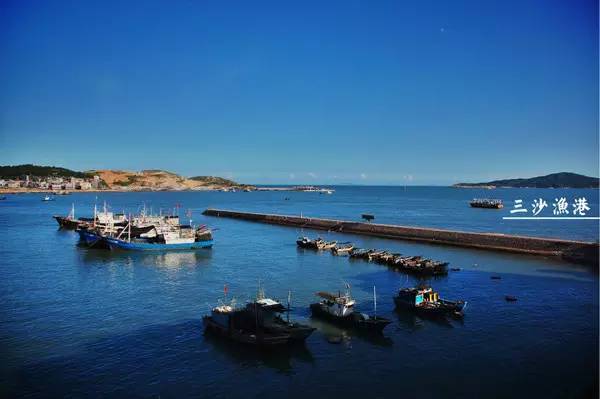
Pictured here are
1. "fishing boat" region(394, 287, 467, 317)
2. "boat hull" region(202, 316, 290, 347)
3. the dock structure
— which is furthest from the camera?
the dock structure

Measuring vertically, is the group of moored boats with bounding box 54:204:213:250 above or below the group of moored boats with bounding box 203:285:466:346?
above

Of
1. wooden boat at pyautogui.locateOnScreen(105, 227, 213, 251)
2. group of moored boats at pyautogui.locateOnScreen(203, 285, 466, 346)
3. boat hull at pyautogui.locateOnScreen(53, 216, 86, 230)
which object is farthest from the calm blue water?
boat hull at pyautogui.locateOnScreen(53, 216, 86, 230)

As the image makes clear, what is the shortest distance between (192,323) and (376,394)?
42.0ft

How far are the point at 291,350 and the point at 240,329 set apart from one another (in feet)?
10.2

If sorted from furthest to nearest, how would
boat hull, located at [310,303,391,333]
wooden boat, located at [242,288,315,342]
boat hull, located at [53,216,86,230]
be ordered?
boat hull, located at [53,216,86,230]
boat hull, located at [310,303,391,333]
wooden boat, located at [242,288,315,342]

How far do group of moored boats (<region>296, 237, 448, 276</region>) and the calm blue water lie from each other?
1.96 meters

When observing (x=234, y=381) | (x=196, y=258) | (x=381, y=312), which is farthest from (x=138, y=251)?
(x=234, y=381)

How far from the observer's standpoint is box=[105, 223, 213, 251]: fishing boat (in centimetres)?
5569

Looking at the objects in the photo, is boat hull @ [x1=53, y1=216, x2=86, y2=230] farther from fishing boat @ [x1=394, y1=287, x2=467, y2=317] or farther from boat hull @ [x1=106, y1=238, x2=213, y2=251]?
fishing boat @ [x1=394, y1=287, x2=467, y2=317]

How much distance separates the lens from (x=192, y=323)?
26.7m

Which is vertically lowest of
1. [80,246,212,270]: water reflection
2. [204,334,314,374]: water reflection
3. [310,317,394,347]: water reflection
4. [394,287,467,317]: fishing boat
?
[204,334,314,374]: water reflection

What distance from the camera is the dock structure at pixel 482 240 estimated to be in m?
47.8

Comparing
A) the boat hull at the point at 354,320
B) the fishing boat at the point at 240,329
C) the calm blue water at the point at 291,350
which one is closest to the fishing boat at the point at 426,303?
the calm blue water at the point at 291,350

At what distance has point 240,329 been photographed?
23891 millimetres
